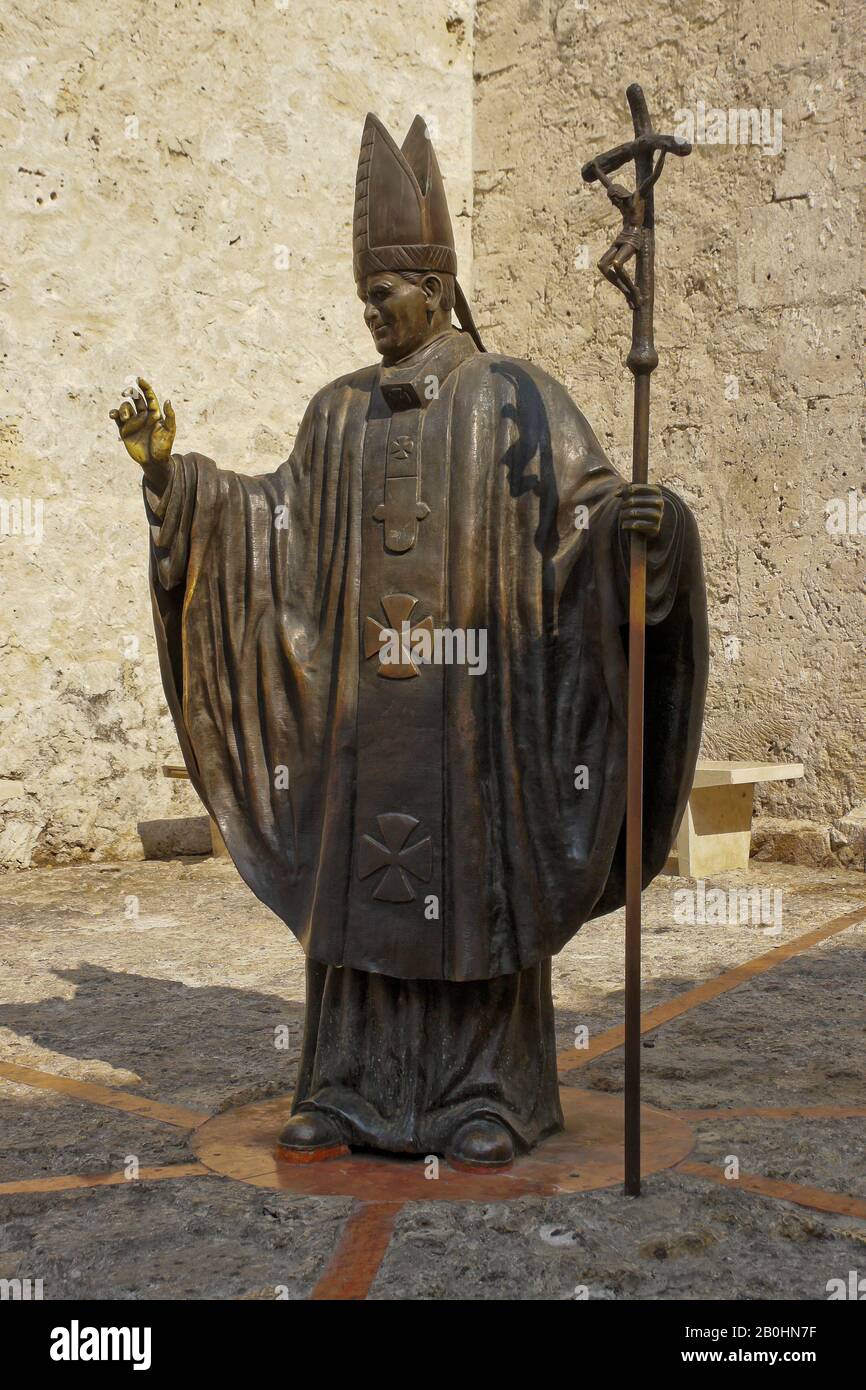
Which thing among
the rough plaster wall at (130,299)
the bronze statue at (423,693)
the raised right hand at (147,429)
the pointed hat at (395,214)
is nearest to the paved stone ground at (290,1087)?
the bronze statue at (423,693)

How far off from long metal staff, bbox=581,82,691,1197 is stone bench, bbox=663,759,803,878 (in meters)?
4.47

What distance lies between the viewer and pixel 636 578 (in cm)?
299

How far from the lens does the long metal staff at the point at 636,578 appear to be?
2971 millimetres

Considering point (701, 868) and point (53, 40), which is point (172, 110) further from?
point (701, 868)

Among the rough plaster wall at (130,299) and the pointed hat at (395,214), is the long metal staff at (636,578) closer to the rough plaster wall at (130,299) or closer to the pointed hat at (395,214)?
the pointed hat at (395,214)

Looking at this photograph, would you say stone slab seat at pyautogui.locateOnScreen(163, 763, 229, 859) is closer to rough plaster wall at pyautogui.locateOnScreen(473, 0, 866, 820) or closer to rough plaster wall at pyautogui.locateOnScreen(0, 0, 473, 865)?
rough plaster wall at pyautogui.locateOnScreen(0, 0, 473, 865)

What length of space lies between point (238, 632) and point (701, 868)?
475 centimetres

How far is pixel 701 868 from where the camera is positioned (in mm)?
7645

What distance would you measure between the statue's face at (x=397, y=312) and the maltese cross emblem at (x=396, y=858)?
43.5 inches

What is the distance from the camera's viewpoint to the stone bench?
7496 mm

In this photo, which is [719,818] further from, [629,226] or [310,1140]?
[629,226]

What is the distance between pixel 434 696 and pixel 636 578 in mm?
555

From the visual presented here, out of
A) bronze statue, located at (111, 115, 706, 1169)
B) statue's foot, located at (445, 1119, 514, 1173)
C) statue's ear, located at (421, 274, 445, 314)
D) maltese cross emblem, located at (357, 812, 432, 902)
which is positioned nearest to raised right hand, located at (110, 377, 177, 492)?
bronze statue, located at (111, 115, 706, 1169)
